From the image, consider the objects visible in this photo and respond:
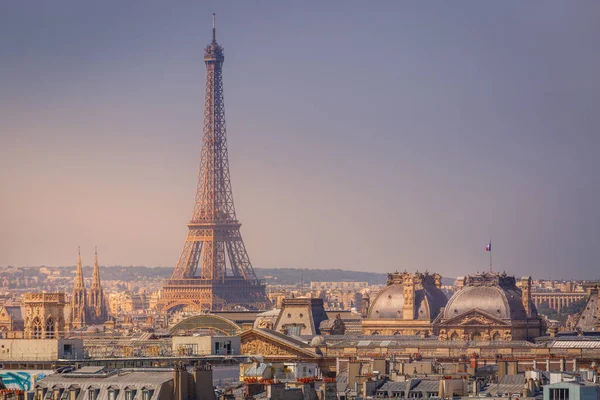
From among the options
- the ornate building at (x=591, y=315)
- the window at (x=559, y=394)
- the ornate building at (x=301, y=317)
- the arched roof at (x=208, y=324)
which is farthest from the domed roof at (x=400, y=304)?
the window at (x=559, y=394)

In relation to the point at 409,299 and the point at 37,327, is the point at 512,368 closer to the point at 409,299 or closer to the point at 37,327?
the point at 37,327

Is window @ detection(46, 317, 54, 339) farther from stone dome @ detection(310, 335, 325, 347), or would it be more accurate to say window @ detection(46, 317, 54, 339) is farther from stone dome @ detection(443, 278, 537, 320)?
stone dome @ detection(443, 278, 537, 320)

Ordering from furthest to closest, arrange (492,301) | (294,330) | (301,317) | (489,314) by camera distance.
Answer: (301,317)
(294,330)
(492,301)
(489,314)

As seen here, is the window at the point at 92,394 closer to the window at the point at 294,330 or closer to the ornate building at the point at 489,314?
the ornate building at the point at 489,314

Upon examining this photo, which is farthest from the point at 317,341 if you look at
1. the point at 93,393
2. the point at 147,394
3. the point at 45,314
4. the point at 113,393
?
the point at 147,394

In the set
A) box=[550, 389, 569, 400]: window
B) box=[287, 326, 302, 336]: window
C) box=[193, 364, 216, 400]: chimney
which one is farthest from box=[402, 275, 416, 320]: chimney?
box=[550, 389, 569, 400]: window

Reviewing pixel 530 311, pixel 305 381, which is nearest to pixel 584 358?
pixel 530 311

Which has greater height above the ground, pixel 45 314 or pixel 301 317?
pixel 301 317
